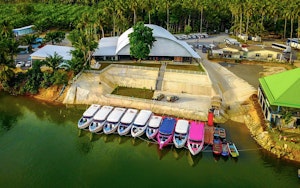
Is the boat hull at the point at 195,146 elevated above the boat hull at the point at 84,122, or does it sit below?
below

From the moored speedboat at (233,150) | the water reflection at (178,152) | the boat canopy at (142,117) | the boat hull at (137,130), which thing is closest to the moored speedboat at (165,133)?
the water reflection at (178,152)

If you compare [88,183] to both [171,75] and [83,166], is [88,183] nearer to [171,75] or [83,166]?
[83,166]

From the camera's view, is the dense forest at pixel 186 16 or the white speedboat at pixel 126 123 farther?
the dense forest at pixel 186 16

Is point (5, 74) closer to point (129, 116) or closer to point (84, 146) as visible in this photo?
point (84, 146)

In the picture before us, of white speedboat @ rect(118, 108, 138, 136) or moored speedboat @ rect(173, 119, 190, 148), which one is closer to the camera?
moored speedboat @ rect(173, 119, 190, 148)

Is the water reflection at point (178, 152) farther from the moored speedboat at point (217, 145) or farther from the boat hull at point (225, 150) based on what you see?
the boat hull at point (225, 150)

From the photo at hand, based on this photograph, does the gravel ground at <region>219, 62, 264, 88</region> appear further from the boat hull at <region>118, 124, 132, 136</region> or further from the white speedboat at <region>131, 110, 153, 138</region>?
the boat hull at <region>118, 124, 132, 136</region>

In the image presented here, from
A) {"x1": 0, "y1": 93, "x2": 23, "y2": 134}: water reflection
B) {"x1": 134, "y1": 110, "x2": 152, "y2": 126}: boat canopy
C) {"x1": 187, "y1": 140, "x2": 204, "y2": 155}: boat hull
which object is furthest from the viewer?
{"x1": 0, "y1": 93, "x2": 23, "y2": 134}: water reflection

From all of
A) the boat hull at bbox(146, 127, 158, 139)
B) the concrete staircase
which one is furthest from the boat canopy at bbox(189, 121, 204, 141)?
the concrete staircase
